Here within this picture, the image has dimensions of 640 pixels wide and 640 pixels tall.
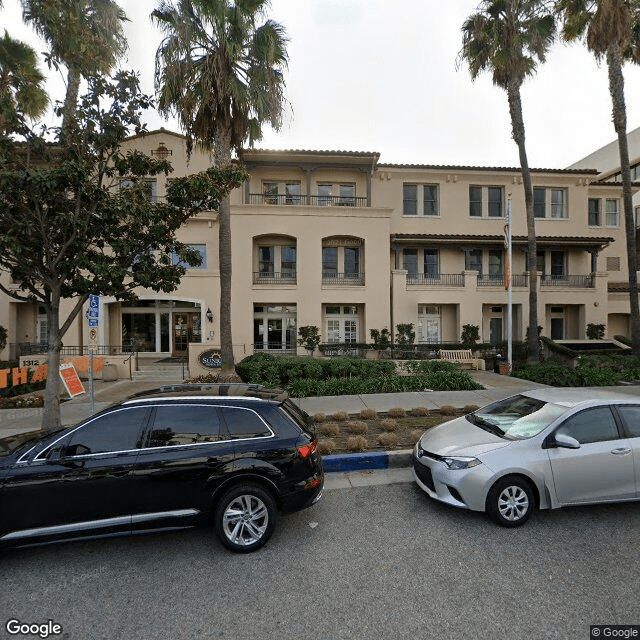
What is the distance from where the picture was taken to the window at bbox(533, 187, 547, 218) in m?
22.7

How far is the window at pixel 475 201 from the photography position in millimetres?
22344

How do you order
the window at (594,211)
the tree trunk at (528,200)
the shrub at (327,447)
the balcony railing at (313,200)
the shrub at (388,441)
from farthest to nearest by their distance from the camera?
1. the window at (594,211)
2. the balcony railing at (313,200)
3. the tree trunk at (528,200)
4. the shrub at (388,441)
5. the shrub at (327,447)

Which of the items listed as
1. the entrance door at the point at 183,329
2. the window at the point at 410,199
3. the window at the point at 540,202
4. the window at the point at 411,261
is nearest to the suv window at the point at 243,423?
the entrance door at the point at 183,329

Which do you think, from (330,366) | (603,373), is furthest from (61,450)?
(603,373)

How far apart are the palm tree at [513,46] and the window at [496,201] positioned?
651 cm

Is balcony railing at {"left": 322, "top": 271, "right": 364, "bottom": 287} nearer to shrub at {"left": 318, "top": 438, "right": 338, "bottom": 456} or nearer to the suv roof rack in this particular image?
shrub at {"left": 318, "top": 438, "right": 338, "bottom": 456}

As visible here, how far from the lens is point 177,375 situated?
15172 millimetres

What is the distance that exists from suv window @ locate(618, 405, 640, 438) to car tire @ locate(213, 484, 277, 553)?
14.5ft

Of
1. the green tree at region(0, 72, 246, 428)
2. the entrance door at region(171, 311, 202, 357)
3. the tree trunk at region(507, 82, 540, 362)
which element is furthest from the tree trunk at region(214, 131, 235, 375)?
the tree trunk at region(507, 82, 540, 362)

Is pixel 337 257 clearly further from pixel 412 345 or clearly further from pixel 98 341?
pixel 98 341

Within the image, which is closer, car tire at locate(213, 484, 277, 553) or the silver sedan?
car tire at locate(213, 484, 277, 553)

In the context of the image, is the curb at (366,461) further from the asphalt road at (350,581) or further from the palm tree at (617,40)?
the palm tree at (617,40)

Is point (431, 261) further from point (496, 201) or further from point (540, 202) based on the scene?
point (540, 202)

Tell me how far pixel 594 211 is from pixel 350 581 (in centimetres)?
2916
